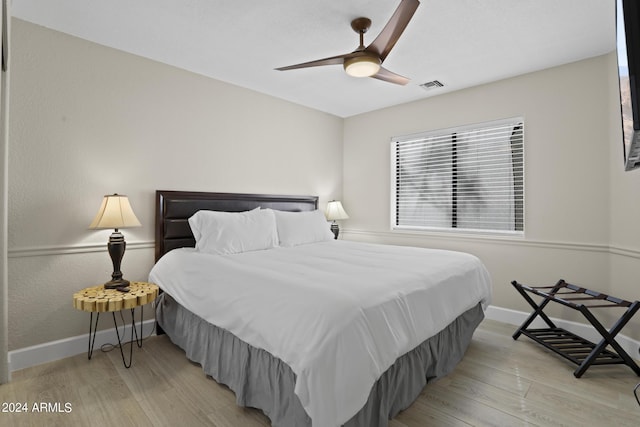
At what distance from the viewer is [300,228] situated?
364 cm

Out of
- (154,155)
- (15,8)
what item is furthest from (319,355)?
(15,8)

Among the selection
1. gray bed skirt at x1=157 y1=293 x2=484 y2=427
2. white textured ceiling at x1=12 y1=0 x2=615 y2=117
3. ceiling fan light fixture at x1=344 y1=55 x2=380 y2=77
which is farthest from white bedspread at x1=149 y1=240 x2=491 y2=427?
white textured ceiling at x1=12 y1=0 x2=615 y2=117

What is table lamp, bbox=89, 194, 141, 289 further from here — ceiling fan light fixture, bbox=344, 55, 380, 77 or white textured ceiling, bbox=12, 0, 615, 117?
ceiling fan light fixture, bbox=344, 55, 380, 77

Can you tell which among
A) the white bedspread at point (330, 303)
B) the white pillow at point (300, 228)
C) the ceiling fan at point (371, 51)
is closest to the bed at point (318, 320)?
the white bedspread at point (330, 303)

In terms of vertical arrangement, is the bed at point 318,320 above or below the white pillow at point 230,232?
below

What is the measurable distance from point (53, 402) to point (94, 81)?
2482mm

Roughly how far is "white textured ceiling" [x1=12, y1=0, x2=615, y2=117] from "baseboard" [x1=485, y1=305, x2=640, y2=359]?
2533 millimetres

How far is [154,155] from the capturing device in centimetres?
309

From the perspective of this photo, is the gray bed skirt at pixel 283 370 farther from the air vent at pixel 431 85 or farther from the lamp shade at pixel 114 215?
the air vent at pixel 431 85

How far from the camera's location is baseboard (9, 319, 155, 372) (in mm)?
2383

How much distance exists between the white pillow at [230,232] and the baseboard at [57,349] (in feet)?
3.47

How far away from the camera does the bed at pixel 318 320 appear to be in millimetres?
1425

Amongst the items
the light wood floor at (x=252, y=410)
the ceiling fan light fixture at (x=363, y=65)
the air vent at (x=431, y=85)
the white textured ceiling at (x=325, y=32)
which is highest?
the air vent at (x=431, y=85)

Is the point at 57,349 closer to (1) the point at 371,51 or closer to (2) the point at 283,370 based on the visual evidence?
(2) the point at 283,370
